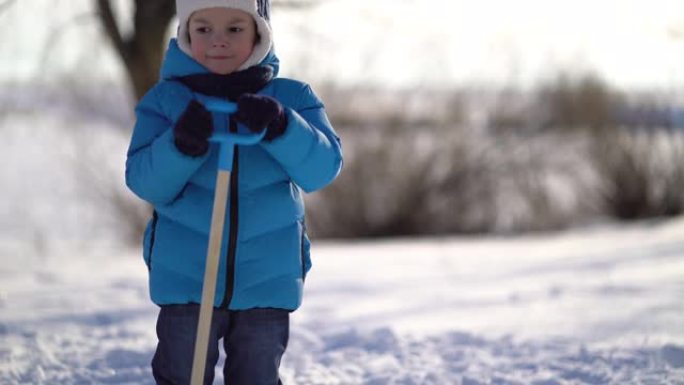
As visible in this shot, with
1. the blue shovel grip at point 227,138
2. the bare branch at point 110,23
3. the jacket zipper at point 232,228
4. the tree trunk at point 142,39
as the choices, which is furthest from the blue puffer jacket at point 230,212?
the bare branch at point 110,23

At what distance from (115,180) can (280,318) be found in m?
7.04

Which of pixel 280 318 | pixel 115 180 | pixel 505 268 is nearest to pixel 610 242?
pixel 505 268

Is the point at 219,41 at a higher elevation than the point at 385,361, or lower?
higher

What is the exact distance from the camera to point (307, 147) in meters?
2.22

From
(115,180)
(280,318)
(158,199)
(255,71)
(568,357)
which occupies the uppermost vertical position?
(115,180)

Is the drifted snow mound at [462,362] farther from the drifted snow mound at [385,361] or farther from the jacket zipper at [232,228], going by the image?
the jacket zipper at [232,228]

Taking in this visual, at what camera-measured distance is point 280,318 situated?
239cm

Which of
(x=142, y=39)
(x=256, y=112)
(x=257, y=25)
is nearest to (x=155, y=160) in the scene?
(x=256, y=112)

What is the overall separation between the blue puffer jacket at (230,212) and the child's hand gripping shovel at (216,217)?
127 millimetres

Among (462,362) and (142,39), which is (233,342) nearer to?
(462,362)

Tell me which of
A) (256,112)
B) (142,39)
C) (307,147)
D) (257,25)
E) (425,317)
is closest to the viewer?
(256,112)

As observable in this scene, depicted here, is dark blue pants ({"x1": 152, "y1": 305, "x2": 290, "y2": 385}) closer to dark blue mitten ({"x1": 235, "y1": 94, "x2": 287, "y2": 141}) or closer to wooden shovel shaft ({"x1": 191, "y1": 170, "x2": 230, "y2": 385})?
wooden shovel shaft ({"x1": 191, "y1": 170, "x2": 230, "y2": 385})

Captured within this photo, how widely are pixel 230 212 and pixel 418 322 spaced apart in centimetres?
223

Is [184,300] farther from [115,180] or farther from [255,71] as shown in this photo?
[115,180]
